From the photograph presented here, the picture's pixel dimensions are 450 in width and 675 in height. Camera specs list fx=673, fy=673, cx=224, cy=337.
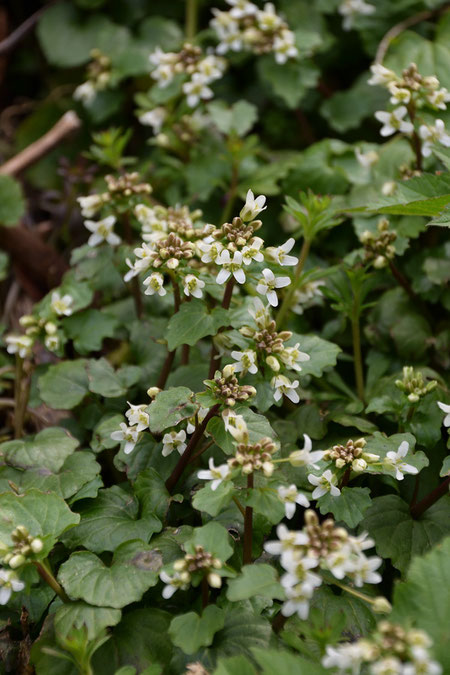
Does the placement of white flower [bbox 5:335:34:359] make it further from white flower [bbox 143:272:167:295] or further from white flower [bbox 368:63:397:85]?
white flower [bbox 368:63:397:85]

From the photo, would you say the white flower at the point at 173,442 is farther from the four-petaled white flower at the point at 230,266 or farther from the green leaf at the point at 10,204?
the green leaf at the point at 10,204

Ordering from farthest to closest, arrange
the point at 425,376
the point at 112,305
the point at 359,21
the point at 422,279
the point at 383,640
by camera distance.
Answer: the point at 359,21 < the point at 112,305 < the point at 422,279 < the point at 425,376 < the point at 383,640

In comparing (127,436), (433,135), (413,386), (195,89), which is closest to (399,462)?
(413,386)

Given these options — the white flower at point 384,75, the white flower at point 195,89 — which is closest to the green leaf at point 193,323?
the white flower at point 384,75

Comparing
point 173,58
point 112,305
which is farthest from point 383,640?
point 173,58

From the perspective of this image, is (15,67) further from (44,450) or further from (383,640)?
(383,640)
